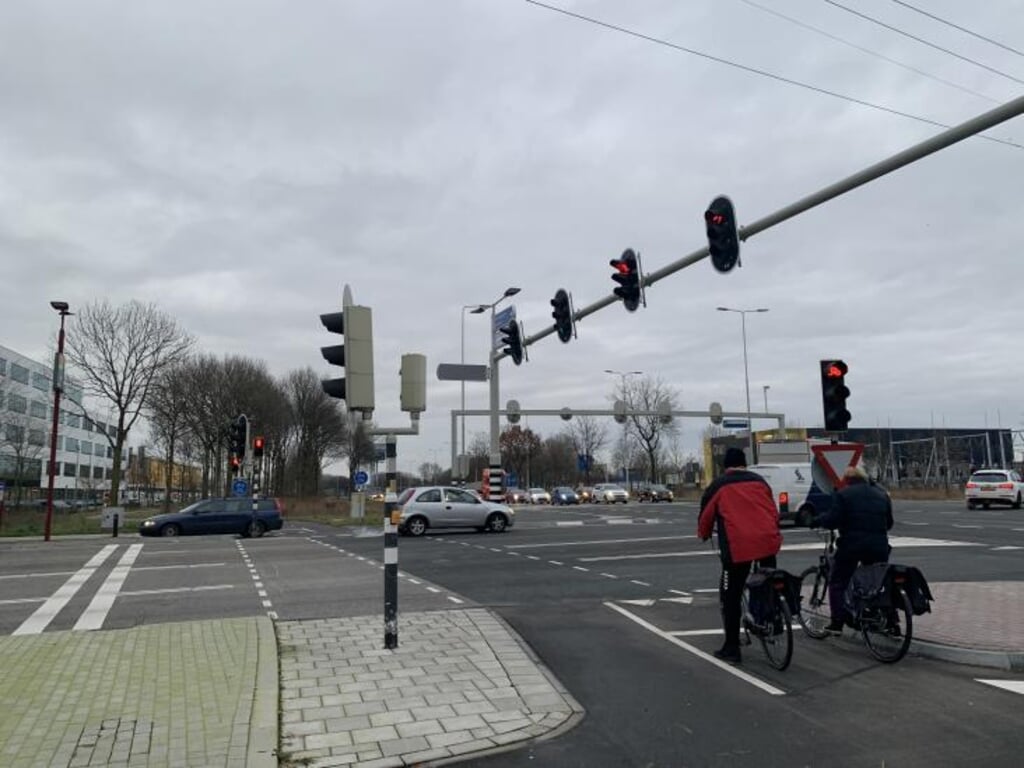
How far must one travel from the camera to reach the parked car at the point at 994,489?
3409 cm

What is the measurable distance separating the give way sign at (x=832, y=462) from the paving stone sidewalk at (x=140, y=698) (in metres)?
6.16

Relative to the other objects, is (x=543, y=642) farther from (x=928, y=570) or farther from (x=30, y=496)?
(x=30, y=496)

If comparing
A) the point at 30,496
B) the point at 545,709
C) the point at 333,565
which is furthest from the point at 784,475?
the point at 30,496

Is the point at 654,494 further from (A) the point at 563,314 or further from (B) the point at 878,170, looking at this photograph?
(B) the point at 878,170

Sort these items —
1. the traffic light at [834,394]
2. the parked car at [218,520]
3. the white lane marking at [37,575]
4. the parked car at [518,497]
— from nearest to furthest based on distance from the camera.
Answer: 1. the traffic light at [834,394]
2. the white lane marking at [37,575]
3. the parked car at [218,520]
4. the parked car at [518,497]

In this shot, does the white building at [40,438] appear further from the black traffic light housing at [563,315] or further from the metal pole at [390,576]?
the metal pole at [390,576]

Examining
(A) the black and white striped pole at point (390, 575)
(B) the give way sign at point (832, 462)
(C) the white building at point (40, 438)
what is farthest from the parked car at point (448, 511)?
(C) the white building at point (40, 438)

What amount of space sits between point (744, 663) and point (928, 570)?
8.36 metres

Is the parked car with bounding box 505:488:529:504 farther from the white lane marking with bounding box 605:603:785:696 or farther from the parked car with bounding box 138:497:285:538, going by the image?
the white lane marking with bounding box 605:603:785:696

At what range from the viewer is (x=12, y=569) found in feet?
52.0

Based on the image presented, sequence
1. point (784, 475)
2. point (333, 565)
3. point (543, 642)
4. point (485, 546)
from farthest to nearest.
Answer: point (784, 475)
point (485, 546)
point (333, 565)
point (543, 642)

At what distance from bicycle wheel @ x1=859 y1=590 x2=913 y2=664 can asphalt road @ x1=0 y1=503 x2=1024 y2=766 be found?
0.15m

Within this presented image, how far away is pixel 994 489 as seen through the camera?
34.2m

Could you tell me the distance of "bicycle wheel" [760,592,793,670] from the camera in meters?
6.83
